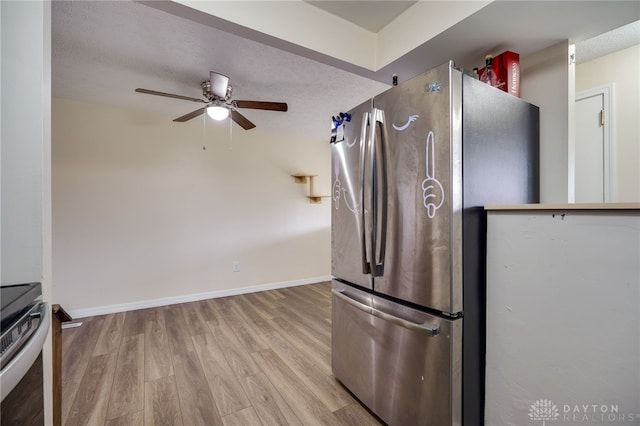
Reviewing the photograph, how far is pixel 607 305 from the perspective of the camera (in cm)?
86

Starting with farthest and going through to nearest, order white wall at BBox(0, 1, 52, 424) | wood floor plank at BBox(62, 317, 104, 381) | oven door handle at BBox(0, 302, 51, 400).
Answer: wood floor plank at BBox(62, 317, 104, 381)
white wall at BBox(0, 1, 52, 424)
oven door handle at BBox(0, 302, 51, 400)

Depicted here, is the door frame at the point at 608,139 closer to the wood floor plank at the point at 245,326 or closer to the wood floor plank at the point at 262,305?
the wood floor plank at the point at 245,326

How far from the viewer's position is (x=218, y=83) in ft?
6.65

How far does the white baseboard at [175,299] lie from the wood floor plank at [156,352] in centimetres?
49

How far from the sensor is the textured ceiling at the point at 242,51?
4.14ft

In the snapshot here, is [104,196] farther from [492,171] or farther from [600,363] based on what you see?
[600,363]

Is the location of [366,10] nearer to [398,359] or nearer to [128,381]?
[398,359]

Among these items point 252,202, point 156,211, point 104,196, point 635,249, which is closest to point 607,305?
point 635,249

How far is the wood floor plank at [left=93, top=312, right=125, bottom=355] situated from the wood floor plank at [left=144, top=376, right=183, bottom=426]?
0.77 metres

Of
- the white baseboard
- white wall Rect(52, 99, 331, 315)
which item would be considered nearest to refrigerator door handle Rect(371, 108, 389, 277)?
white wall Rect(52, 99, 331, 315)

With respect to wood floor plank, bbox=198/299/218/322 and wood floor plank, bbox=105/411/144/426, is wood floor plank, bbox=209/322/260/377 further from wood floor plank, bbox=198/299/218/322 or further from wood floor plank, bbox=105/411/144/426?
wood floor plank, bbox=105/411/144/426

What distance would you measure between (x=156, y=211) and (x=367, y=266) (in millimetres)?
2894

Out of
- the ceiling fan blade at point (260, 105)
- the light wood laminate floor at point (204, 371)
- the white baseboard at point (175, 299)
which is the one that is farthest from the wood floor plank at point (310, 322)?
the ceiling fan blade at point (260, 105)

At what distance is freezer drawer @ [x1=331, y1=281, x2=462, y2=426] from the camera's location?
1077 mm
